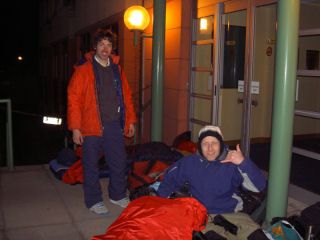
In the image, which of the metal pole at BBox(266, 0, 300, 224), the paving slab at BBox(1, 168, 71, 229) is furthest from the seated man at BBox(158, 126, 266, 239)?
the paving slab at BBox(1, 168, 71, 229)

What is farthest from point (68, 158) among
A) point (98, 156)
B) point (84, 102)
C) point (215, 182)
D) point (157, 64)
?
point (215, 182)

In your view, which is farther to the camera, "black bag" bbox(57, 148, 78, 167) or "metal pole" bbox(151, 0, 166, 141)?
"metal pole" bbox(151, 0, 166, 141)

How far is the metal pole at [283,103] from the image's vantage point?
10.6ft

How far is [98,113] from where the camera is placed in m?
3.86

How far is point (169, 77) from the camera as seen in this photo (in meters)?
6.99

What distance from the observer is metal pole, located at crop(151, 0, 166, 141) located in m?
5.51

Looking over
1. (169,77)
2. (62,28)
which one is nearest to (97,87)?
(169,77)

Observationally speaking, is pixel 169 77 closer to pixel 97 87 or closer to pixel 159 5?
pixel 159 5

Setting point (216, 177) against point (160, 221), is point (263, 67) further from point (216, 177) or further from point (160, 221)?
point (160, 221)

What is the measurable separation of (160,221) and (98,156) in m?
1.71

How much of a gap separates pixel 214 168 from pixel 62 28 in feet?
49.1

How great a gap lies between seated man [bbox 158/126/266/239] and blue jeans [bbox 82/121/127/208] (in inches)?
43.0

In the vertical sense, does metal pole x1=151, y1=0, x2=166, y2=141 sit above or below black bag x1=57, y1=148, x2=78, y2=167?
above

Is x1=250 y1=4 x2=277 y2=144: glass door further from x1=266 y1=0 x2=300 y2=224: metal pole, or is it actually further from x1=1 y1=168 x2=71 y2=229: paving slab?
x1=1 y1=168 x2=71 y2=229: paving slab
